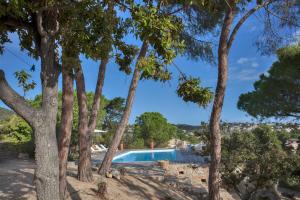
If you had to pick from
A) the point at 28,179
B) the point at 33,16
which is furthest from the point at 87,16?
the point at 28,179

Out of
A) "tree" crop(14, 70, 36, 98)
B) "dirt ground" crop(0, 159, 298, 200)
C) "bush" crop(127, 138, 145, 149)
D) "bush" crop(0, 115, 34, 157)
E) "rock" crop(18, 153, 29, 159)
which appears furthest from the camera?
"bush" crop(127, 138, 145, 149)

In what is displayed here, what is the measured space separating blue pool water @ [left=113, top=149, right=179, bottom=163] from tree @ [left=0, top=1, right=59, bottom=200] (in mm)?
20032

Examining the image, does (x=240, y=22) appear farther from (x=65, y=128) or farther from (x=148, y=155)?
(x=148, y=155)

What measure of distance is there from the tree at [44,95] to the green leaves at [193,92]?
1.98 meters

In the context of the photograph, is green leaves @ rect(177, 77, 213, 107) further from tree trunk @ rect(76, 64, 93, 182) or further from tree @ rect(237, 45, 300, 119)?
tree @ rect(237, 45, 300, 119)

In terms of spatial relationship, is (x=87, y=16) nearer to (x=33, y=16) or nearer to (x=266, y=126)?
(x=33, y=16)

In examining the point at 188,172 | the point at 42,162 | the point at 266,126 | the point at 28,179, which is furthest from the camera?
the point at 266,126

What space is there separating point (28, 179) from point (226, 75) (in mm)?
6222

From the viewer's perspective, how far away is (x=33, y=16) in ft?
19.1

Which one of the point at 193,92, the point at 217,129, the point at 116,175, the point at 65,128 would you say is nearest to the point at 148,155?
the point at 116,175

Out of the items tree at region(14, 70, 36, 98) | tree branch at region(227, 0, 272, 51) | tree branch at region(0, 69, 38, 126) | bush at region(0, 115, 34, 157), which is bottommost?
tree branch at region(0, 69, 38, 126)

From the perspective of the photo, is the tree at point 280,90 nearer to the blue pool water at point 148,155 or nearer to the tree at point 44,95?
the blue pool water at point 148,155

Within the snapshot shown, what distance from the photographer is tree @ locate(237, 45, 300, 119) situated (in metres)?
19.3

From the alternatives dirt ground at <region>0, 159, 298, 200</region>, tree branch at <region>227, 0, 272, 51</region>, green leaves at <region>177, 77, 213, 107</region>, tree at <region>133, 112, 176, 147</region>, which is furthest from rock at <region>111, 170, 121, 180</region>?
tree at <region>133, 112, 176, 147</region>
